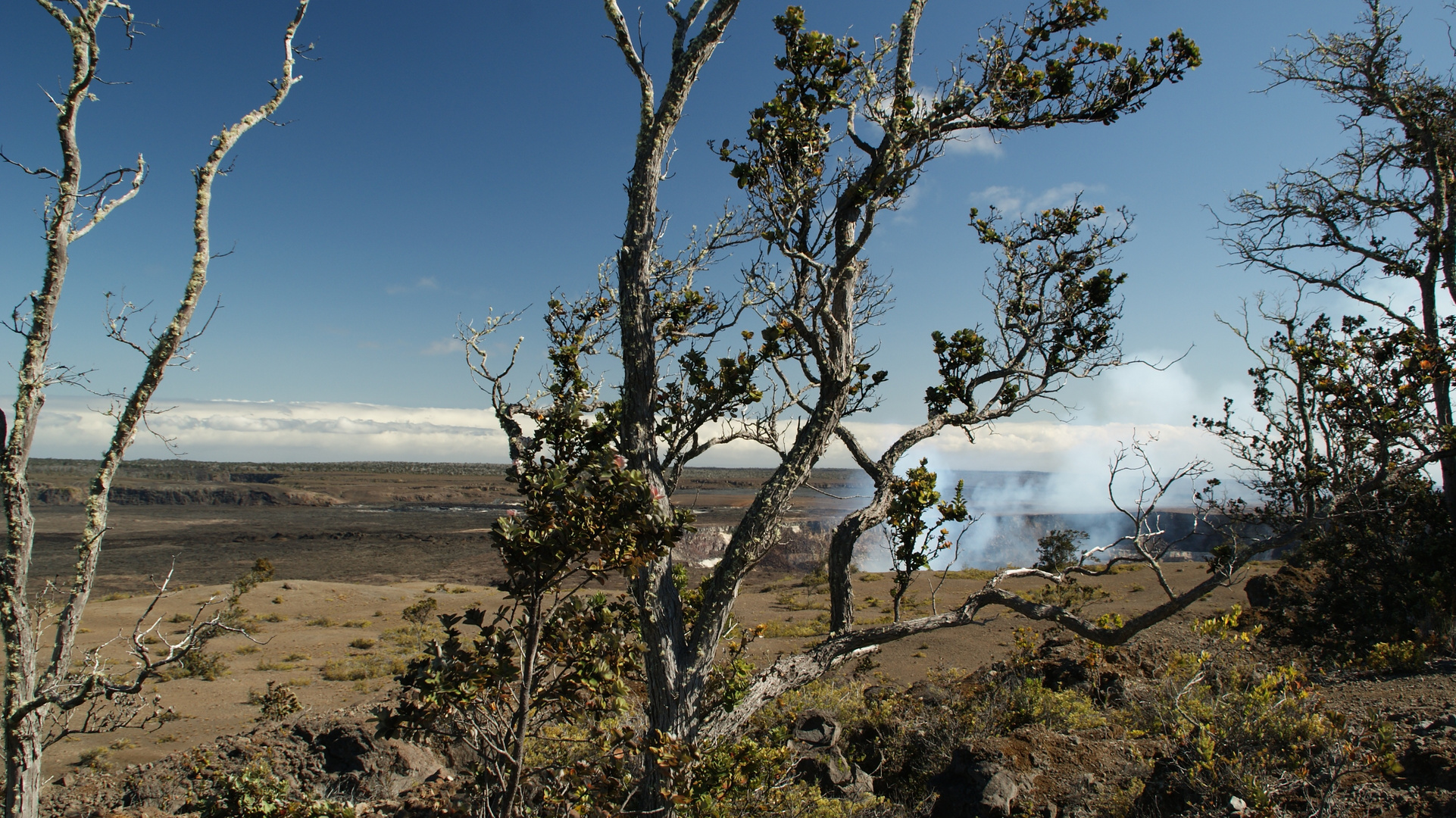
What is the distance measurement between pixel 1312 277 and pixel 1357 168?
1.97m

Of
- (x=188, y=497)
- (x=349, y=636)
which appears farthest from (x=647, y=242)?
(x=188, y=497)

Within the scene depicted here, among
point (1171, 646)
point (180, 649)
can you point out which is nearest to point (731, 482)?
point (1171, 646)

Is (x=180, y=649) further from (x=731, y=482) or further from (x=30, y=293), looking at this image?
(x=731, y=482)

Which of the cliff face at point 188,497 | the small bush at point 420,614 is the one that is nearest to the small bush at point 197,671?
the small bush at point 420,614

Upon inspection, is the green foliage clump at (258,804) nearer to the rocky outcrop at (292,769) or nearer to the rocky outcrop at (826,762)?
the rocky outcrop at (292,769)

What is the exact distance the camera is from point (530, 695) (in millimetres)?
3221

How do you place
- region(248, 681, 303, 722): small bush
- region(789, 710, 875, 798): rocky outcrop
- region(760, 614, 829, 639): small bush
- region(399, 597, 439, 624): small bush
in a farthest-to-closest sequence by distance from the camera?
1. region(399, 597, 439, 624): small bush
2. region(760, 614, 829, 639): small bush
3. region(248, 681, 303, 722): small bush
4. region(789, 710, 875, 798): rocky outcrop

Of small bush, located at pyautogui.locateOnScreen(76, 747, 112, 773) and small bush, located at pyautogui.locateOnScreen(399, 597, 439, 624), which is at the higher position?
small bush, located at pyautogui.locateOnScreen(76, 747, 112, 773)

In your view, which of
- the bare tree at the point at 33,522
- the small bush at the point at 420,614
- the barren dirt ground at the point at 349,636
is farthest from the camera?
the small bush at the point at 420,614

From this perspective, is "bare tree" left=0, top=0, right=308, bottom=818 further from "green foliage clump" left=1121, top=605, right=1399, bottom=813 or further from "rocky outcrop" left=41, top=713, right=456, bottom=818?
"green foliage clump" left=1121, top=605, right=1399, bottom=813

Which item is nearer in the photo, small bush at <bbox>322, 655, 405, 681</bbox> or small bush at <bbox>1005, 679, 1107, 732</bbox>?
small bush at <bbox>1005, 679, 1107, 732</bbox>

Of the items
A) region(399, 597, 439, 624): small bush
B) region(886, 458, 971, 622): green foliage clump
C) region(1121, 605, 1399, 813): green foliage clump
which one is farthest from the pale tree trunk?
region(399, 597, 439, 624): small bush

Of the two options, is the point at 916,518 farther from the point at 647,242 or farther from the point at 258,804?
the point at 258,804

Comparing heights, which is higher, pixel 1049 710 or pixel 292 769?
pixel 1049 710
